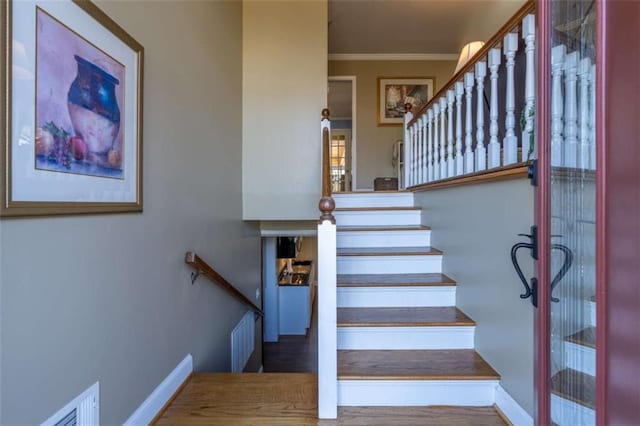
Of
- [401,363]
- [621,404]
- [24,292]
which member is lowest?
[401,363]

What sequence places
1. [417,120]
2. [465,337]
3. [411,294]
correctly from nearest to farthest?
[465,337], [411,294], [417,120]

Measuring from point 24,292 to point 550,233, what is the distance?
155 centimetres

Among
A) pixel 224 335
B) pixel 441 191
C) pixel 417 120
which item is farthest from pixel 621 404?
pixel 417 120

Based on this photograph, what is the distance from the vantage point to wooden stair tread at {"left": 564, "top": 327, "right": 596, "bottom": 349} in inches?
32.2

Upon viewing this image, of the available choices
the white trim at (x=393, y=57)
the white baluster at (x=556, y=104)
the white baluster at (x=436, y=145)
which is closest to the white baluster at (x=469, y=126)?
the white baluster at (x=436, y=145)

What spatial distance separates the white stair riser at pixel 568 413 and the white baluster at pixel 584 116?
63cm

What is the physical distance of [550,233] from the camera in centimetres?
104

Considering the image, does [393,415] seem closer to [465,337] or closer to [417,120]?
[465,337]

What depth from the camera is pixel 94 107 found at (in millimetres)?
1318

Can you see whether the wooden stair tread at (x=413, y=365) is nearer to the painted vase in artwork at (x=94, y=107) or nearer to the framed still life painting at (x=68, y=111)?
the framed still life painting at (x=68, y=111)

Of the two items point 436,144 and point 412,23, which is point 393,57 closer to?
point 412,23

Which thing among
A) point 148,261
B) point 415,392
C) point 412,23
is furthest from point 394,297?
point 412,23

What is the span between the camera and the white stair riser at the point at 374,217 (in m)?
3.40

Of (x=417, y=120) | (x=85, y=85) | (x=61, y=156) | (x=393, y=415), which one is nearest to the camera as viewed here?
(x=61, y=156)
